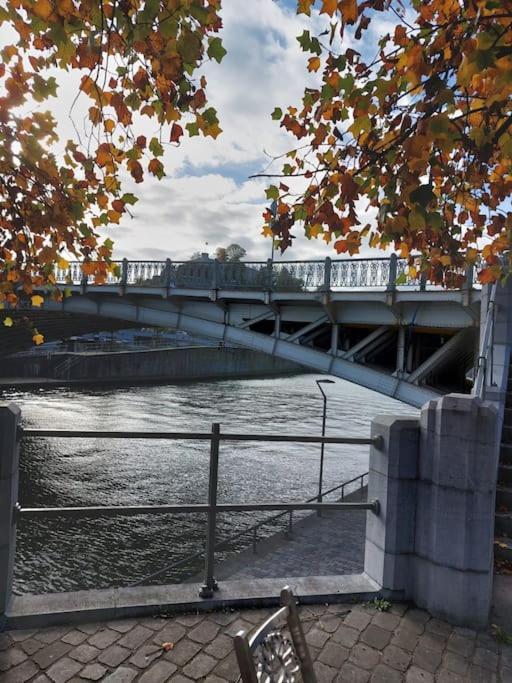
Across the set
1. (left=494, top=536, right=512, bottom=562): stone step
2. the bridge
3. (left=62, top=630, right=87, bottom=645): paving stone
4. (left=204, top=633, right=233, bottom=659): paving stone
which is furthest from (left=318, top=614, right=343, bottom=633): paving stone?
the bridge

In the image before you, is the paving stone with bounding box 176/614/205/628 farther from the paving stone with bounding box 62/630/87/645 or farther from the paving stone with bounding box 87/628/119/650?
the paving stone with bounding box 62/630/87/645

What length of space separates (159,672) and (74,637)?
1.98 feet

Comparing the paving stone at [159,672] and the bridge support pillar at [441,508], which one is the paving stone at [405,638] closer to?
the bridge support pillar at [441,508]

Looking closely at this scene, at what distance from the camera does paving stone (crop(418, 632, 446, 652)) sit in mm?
2961

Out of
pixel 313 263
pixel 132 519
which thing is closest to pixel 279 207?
pixel 313 263

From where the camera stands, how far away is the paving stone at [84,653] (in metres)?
2.67

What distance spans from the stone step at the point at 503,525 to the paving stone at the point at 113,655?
132 inches

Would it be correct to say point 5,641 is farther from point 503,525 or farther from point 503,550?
point 503,525

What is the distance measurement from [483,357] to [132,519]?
1335 cm

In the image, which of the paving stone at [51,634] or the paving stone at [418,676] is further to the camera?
the paving stone at [51,634]

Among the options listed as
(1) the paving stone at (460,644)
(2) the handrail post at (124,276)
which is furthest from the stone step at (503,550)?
(2) the handrail post at (124,276)

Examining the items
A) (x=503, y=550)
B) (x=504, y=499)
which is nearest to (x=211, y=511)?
(x=503, y=550)

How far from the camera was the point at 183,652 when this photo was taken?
9.09 ft

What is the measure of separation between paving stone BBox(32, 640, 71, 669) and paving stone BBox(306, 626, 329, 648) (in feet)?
4.57
